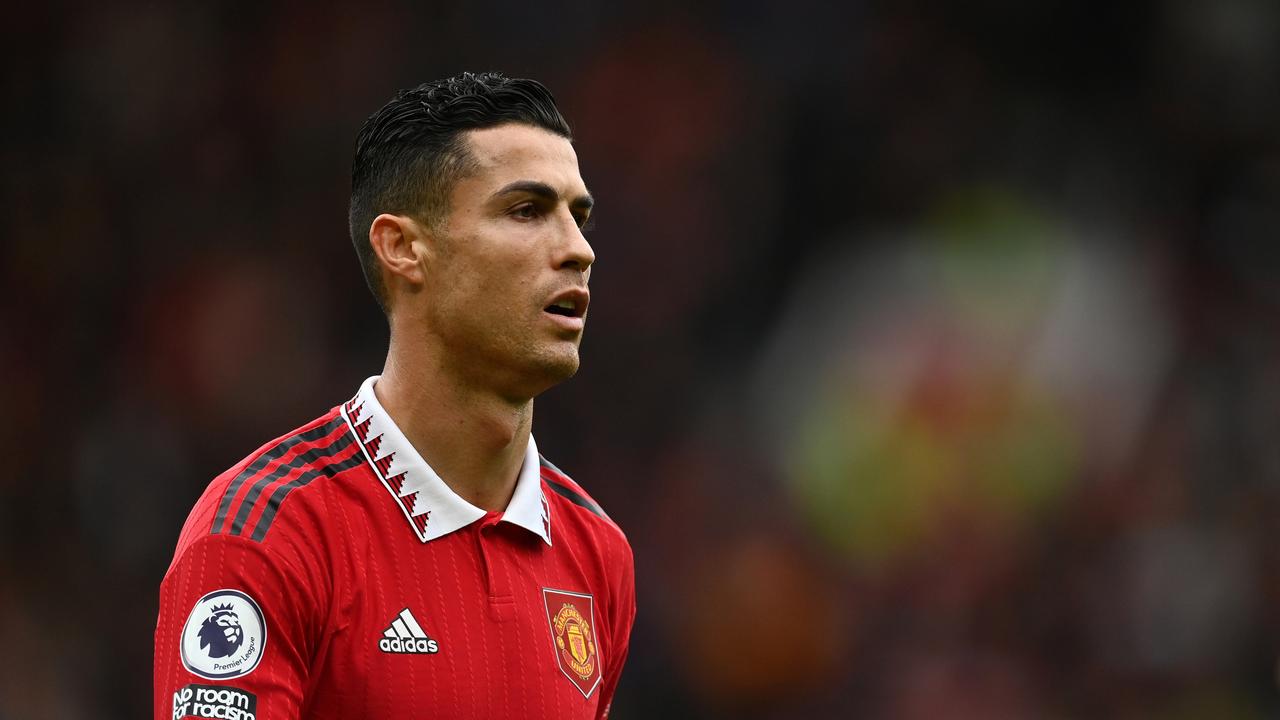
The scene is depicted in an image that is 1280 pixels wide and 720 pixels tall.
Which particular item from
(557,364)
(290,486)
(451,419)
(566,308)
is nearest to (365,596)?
(290,486)

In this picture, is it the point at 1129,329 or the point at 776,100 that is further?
the point at 776,100

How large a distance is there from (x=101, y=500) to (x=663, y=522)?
298 cm

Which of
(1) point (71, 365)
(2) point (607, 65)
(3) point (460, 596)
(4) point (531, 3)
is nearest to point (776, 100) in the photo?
(2) point (607, 65)

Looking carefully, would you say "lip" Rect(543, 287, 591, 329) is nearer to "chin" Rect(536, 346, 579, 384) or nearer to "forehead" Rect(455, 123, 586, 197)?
"chin" Rect(536, 346, 579, 384)

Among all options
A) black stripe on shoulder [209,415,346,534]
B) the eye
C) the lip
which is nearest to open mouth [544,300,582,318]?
the lip

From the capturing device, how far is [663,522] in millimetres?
8227

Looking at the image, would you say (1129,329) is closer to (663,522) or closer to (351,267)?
(663,522)

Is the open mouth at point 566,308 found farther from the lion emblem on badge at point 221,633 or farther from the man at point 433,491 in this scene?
the lion emblem on badge at point 221,633

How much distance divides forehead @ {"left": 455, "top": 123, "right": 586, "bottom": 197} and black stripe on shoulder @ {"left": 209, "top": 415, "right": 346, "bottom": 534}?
54cm

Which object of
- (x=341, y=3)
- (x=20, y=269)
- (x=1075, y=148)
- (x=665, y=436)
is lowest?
(x=665, y=436)

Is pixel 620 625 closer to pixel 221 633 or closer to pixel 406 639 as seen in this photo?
pixel 406 639

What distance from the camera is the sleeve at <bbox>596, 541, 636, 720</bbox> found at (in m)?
3.15

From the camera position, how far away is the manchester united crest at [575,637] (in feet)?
9.42

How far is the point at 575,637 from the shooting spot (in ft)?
9.59
